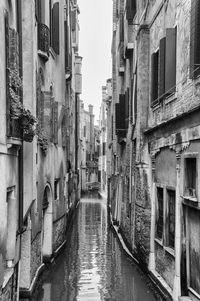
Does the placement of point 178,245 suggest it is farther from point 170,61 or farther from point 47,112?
point 47,112

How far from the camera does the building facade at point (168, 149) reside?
24.3 ft

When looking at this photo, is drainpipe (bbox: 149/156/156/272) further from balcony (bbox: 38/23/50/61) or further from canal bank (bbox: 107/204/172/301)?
balcony (bbox: 38/23/50/61)

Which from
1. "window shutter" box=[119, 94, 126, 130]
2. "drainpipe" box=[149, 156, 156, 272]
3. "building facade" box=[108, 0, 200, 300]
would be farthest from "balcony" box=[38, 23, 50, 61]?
"window shutter" box=[119, 94, 126, 130]

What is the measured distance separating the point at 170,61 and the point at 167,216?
11.3 feet

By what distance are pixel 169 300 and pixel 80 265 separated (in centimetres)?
468

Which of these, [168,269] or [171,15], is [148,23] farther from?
[168,269]

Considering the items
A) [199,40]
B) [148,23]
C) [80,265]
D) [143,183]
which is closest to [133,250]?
[80,265]

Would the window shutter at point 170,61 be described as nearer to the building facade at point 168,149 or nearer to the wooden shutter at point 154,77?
the building facade at point 168,149

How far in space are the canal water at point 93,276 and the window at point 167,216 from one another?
1282 millimetres

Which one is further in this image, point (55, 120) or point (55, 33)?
point (55, 33)

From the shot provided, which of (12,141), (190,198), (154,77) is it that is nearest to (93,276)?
(190,198)

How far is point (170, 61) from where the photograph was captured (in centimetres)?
891

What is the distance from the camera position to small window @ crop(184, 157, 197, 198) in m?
7.49

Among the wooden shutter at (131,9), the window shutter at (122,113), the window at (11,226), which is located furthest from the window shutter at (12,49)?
the window shutter at (122,113)
